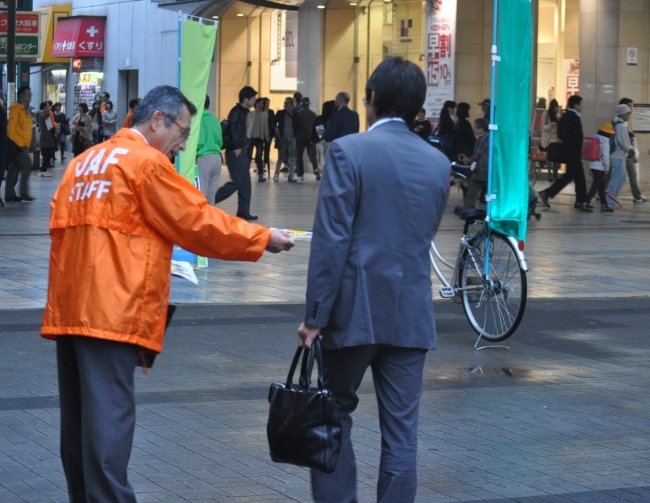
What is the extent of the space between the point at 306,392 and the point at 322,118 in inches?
951

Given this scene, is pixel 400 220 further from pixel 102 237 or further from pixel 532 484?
pixel 532 484

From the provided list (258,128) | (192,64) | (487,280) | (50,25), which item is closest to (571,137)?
(258,128)

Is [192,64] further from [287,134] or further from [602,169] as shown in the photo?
[287,134]

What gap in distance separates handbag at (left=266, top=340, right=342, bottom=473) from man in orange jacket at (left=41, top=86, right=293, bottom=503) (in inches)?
19.0

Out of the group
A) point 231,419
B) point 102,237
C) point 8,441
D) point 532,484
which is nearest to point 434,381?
point 231,419

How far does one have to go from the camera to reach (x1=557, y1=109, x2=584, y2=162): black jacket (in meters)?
20.5

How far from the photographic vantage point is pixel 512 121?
29.3ft

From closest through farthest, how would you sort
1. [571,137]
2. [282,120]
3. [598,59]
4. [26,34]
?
[571,137]
[598,59]
[26,34]
[282,120]

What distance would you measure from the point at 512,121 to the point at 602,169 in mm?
11789

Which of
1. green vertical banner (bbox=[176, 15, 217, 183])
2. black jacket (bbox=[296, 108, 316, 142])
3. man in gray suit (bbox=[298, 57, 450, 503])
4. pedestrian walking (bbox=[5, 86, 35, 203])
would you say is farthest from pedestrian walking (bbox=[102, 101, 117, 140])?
man in gray suit (bbox=[298, 57, 450, 503])

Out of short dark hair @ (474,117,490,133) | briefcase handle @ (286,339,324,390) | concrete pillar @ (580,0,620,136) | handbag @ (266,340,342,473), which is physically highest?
concrete pillar @ (580,0,620,136)

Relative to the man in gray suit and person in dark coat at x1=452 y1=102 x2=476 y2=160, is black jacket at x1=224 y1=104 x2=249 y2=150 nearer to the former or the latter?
person in dark coat at x1=452 y1=102 x2=476 y2=160

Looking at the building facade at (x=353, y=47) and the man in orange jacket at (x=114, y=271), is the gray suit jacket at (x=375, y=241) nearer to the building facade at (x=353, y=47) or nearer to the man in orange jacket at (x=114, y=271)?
the man in orange jacket at (x=114, y=271)

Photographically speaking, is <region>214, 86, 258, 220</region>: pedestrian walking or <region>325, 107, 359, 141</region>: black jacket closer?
<region>214, 86, 258, 220</region>: pedestrian walking
